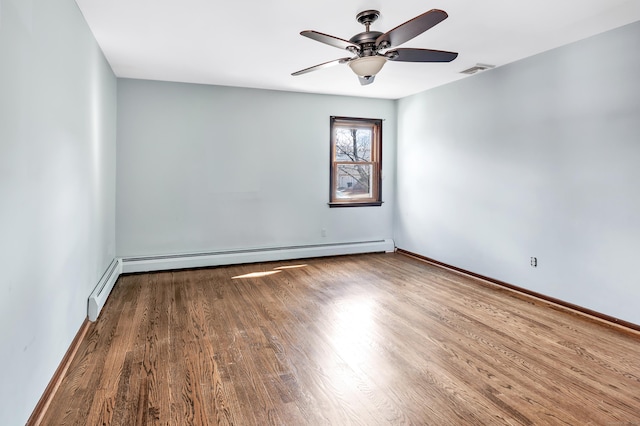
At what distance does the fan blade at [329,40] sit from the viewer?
232 centimetres

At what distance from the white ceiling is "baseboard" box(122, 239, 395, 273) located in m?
2.33

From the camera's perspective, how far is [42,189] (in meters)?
2.03

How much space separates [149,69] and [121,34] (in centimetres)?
106

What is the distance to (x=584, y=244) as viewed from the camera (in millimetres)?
3432

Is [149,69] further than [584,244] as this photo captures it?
Yes

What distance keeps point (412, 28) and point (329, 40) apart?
54 centimetres

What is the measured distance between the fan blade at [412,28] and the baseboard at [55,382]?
2.90 meters

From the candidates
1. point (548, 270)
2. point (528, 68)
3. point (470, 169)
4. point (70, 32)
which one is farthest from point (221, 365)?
point (528, 68)

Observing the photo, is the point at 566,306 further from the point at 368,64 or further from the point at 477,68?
the point at 368,64

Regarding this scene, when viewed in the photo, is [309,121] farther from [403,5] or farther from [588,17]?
[588,17]

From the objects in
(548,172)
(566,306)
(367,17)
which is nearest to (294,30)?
(367,17)

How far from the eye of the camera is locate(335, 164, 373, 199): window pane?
597cm

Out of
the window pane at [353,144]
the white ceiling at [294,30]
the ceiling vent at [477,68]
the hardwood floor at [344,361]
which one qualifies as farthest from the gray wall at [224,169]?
the ceiling vent at [477,68]

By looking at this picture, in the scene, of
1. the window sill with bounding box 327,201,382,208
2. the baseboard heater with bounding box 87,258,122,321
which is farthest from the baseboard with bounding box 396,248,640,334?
the baseboard heater with bounding box 87,258,122,321
